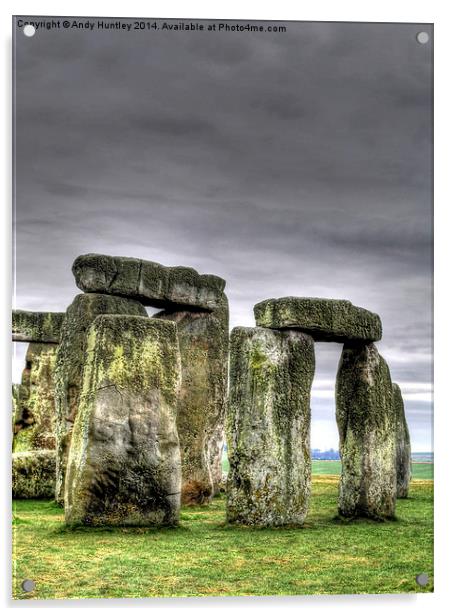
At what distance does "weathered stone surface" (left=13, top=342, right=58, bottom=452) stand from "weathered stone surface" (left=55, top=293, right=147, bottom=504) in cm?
293

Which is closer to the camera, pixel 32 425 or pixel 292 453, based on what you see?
pixel 292 453

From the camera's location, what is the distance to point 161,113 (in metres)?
8.71

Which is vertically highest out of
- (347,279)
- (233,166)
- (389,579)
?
(233,166)

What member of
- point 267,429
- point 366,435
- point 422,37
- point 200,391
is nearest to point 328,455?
point 366,435

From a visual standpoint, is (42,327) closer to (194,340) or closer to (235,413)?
(194,340)

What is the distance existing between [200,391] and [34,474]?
2369mm

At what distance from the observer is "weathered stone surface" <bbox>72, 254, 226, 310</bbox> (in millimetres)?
12062

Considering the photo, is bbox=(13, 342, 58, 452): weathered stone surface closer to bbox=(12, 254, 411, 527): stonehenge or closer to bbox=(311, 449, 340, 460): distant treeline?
bbox=(12, 254, 411, 527): stonehenge

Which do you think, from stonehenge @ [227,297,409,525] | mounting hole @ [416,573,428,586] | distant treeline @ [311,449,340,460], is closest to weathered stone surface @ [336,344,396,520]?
stonehenge @ [227,297,409,525]

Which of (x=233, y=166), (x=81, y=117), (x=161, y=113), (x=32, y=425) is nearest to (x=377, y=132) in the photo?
(x=233, y=166)

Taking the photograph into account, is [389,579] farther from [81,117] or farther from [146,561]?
[81,117]

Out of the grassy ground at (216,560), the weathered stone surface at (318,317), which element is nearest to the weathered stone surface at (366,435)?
the weathered stone surface at (318,317)

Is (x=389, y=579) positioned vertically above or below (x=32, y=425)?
below

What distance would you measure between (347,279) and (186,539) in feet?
9.38
